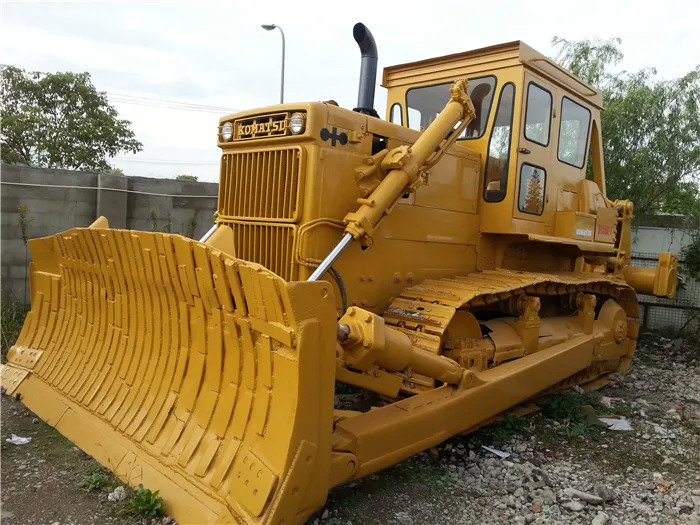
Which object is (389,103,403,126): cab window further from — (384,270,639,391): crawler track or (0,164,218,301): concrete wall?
(0,164,218,301): concrete wall

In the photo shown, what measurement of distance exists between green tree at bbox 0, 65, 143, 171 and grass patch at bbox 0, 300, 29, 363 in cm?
1468

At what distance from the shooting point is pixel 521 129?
4945 mm

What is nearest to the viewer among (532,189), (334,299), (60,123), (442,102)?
(334,299)

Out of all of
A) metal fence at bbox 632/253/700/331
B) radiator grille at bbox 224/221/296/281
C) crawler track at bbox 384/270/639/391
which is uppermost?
radiator grille at bbox 224/221/296/281

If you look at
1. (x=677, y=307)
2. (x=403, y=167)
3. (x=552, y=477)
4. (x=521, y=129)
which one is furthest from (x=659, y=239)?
(x=403, y=167)

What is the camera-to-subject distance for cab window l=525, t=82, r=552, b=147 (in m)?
5.09

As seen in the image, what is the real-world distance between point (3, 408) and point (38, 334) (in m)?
0.62

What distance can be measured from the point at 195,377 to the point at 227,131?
200 cm

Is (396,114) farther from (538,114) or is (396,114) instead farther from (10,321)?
(10,321)

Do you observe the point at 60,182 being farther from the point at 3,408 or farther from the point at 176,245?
the point at 176,245

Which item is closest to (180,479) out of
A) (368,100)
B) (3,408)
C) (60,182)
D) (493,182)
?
(3,408)

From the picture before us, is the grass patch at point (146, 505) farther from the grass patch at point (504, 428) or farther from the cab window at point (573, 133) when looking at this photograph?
the cab window at point (573, 133)

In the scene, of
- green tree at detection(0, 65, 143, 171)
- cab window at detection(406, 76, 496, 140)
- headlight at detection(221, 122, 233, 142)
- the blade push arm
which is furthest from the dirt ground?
green tree at detection(0, 65, 143, 171)

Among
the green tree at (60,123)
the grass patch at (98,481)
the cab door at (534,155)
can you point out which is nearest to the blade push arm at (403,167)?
the cab door at (534,155)
